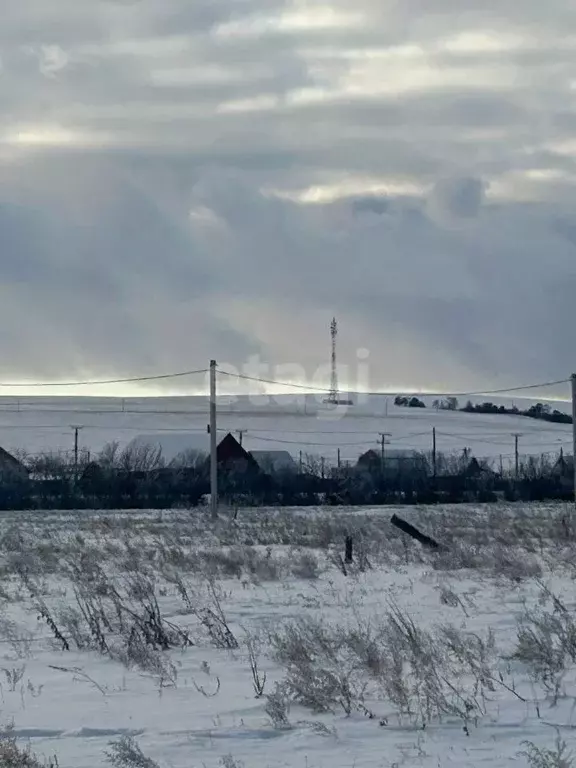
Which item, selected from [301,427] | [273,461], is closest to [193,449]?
[273,461]

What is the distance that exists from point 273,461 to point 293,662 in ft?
207

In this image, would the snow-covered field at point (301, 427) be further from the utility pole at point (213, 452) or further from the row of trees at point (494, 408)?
the utility pole at point (213, 452)

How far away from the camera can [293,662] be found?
9070 millimetres

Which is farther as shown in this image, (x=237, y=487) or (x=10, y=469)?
(x=10, y=469)

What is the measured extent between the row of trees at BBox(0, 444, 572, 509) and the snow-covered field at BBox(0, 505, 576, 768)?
29.9 m

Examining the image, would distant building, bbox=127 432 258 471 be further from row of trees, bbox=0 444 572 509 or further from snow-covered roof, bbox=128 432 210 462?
row of trees, bbox=0 444 572 509

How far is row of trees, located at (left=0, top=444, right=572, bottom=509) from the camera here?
1903 inches

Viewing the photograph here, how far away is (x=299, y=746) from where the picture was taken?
6832mm

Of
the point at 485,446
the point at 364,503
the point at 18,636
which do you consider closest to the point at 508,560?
the point at 18,636

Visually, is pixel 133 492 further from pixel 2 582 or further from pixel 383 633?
pixel 383 633

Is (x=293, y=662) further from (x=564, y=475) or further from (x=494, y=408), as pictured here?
(x=494, y=408)

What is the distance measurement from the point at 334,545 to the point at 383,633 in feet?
40.4

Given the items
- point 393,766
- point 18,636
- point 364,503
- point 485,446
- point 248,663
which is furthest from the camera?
point 485,446

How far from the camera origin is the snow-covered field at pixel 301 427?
319 feet
